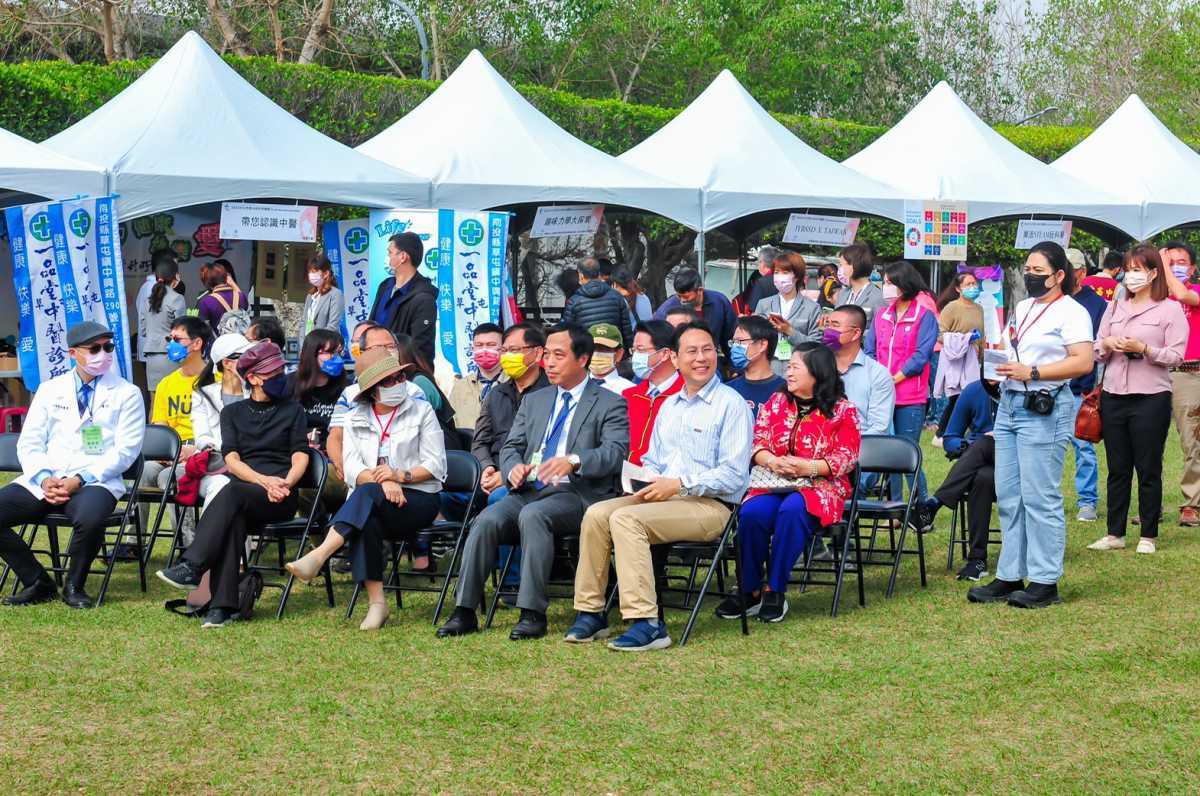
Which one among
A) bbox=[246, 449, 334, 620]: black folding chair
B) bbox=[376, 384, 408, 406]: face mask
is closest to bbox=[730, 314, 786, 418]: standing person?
bbox=[376, 384, 408, 406]: face mask

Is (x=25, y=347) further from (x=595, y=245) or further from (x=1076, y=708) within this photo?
(x=595, y=245)

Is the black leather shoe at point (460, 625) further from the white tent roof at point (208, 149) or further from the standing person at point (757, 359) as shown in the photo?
the white tent roof at point (208, 149)

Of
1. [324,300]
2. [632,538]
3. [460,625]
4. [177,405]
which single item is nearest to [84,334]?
[177,405]

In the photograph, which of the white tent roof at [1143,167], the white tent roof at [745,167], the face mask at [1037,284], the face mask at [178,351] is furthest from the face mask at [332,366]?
the white tent roof at [1143,167]

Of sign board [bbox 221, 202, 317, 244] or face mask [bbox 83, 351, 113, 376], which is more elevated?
sign board [bbox 221, 202, 317, 244]

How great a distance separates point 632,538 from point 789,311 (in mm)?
4979

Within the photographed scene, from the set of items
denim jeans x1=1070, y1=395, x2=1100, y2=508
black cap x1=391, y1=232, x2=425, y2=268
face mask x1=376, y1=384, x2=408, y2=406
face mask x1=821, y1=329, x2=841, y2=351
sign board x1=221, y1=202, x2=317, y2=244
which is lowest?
denim jeans x1=1070, y1=395, x2=1100, y2=508

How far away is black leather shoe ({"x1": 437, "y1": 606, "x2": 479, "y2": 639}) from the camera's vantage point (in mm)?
6316

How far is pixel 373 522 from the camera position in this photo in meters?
6.59

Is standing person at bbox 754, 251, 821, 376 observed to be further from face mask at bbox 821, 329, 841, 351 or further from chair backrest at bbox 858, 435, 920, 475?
chair backrest at bbox 858, 435, 920, 475

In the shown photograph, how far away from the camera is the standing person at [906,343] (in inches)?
352

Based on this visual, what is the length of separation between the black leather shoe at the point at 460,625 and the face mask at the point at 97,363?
2249mm

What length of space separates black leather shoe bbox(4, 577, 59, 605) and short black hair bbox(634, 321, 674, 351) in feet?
10.5

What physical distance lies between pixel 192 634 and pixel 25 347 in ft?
17.6
